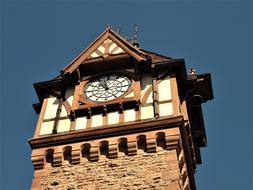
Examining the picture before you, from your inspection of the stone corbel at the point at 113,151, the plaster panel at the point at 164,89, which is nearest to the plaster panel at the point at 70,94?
the plaster panel at the point at 164,89

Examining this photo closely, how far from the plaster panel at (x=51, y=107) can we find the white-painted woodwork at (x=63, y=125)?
0.53 metres

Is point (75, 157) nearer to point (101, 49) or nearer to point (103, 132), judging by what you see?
point (103, 132)

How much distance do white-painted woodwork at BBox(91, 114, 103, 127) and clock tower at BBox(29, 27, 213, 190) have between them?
0.10 feet

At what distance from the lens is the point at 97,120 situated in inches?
794

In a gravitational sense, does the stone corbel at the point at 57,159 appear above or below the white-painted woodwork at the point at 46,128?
below

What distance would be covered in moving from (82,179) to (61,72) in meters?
4.95

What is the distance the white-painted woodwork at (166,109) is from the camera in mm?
19750

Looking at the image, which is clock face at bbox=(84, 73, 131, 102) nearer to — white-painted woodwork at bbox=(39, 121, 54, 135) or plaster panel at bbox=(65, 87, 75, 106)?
plaster panel at bbox=(65, 87, 75, 106)

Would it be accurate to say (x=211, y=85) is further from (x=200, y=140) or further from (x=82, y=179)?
(x=82, y=179)

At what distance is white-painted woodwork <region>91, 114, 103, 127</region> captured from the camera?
65.6 feet

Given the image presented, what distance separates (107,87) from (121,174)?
13.8 feet

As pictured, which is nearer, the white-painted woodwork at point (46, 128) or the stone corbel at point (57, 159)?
the stone corbel at point (57, 159)

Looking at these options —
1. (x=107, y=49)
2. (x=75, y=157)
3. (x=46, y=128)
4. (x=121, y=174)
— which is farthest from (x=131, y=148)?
(x=107, y=49)

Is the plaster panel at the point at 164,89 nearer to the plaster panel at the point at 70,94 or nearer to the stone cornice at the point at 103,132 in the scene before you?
the stone cornice at the point at 103,132
